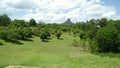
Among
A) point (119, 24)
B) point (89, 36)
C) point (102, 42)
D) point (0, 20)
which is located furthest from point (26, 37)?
point (0, 20)

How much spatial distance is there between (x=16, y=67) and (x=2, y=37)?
98.5ft

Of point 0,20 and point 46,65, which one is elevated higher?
point 0,20

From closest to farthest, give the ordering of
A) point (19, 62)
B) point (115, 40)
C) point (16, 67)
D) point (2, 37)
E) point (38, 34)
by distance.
→ point (16, 67) → point (19, 62) → point (115, 40) → point (2, 37) → point (38, 34)

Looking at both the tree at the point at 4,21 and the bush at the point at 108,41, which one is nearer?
the bush at the point at 108,41

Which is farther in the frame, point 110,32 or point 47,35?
point 47,35

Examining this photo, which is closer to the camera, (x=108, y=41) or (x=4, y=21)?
(x=108, y=41)

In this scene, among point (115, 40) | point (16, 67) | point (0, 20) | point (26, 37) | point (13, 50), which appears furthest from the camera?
point (0, 20)

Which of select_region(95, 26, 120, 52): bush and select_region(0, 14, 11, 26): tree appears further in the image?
select_region(0, 14, 11, 26): tree

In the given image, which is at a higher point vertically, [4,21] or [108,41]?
[4,21]

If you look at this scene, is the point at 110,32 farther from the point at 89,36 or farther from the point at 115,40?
the point at 89,36

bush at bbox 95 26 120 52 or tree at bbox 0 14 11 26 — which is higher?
tree at bbox 0 14 11 26

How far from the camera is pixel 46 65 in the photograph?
40969 mm

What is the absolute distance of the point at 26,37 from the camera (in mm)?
78688

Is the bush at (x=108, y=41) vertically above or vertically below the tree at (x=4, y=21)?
below
